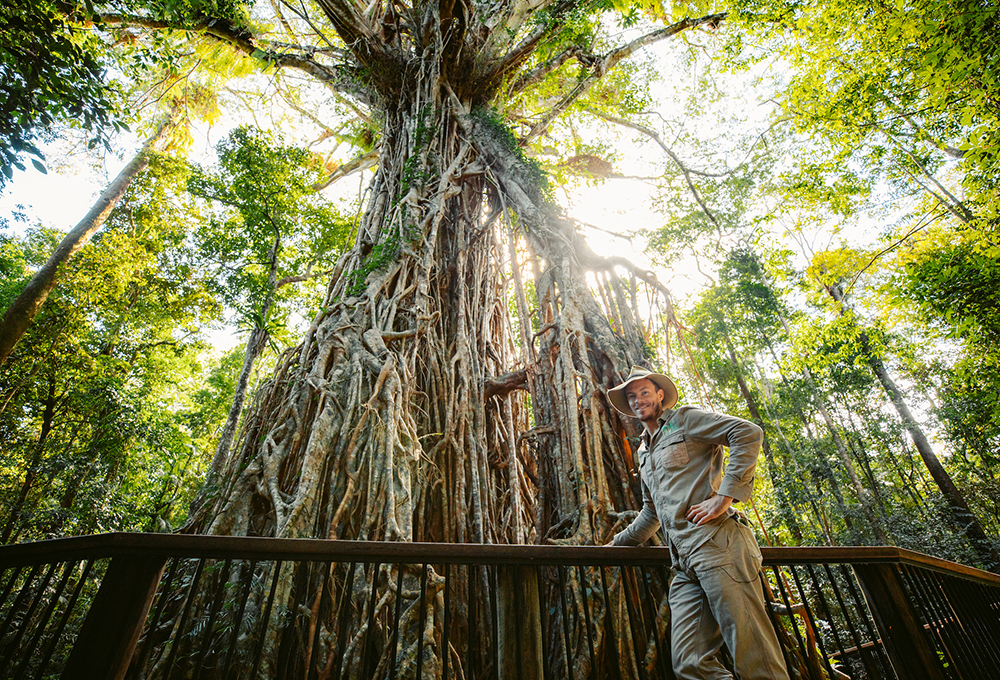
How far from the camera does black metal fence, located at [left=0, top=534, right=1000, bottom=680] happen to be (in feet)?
3.97

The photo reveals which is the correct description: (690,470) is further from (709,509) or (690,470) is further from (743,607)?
(743,607)

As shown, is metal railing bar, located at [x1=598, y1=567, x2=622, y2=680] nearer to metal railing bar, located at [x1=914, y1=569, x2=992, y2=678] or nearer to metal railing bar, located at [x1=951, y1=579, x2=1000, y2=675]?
metal railing bar, located at [x1=914, y1=569, x2=992, y2=678]

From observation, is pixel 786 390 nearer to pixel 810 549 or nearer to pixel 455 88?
pixel 455 88

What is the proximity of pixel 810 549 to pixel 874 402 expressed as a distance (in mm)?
12803

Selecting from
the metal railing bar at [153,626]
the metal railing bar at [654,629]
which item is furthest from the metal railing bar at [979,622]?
the metal railing bar at [153,626]

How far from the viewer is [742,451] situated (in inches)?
60.2

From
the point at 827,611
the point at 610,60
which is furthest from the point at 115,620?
the point at 610,60

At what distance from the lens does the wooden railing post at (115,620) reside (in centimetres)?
115

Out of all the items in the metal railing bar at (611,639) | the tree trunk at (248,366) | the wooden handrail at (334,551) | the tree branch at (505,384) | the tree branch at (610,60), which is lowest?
the metal railing bar at (611,639)

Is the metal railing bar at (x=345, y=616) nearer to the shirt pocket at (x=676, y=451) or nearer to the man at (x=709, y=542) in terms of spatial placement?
the man at (x=709, y=542)

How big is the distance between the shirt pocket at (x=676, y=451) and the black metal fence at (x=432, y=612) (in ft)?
1.09

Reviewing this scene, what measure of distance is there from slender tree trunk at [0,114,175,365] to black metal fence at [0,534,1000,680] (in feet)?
18.5

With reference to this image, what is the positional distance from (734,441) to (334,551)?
1406 mm

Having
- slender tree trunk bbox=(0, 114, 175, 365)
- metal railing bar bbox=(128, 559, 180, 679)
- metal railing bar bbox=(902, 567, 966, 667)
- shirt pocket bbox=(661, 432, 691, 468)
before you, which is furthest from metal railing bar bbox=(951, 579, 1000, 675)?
slender tree trunk bbox=(0, 114, 175, 365)
